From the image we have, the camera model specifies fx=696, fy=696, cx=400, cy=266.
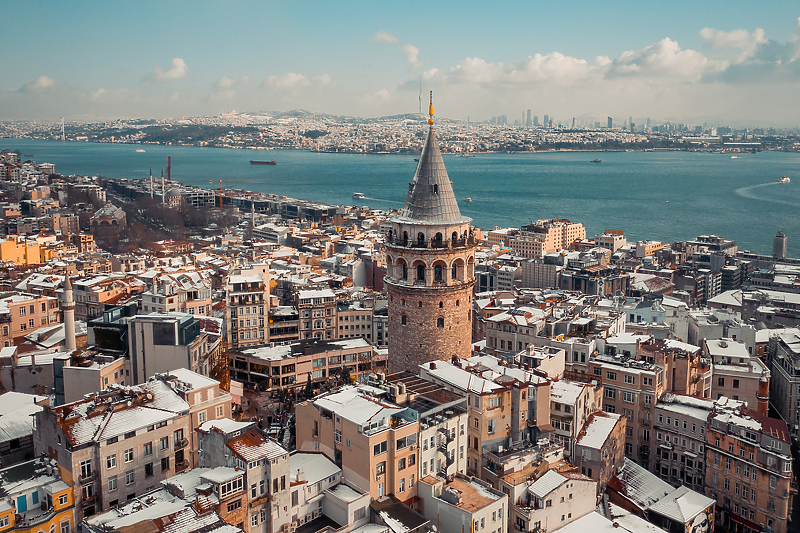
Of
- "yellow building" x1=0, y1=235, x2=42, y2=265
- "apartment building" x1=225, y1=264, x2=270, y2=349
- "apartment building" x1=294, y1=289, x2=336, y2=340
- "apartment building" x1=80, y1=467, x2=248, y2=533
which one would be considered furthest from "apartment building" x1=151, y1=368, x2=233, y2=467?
"yellow building" x1=0, y1=235, x2=42, y2=265

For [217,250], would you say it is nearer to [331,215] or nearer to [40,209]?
[40,209]

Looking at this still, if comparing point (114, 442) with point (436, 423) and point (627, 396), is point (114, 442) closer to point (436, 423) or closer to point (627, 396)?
point (436, 423)

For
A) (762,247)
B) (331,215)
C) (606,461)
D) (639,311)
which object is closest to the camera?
(606,461)

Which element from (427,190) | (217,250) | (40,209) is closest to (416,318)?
(427,190)

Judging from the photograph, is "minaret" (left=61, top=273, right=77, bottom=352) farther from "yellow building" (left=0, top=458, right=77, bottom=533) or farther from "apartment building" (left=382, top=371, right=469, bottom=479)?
"apartment building" (left=382, top=371, right=469, bottom=479)

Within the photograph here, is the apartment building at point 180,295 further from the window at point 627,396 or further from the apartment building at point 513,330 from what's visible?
the window at point 627,396

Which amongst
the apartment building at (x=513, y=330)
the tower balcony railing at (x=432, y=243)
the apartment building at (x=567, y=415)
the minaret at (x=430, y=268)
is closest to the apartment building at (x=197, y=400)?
the minaret at (x=430, y=268)

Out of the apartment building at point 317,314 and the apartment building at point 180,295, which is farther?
the apartment building at point 317,314

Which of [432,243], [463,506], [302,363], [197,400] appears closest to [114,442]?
[197,400]
